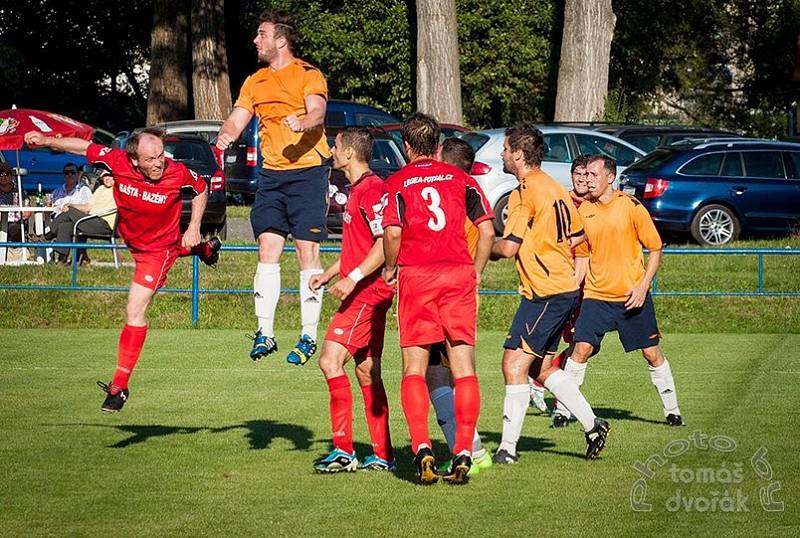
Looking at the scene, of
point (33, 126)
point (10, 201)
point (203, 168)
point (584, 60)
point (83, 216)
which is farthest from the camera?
point (584, 60)

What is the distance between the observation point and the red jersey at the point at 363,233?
9.04m

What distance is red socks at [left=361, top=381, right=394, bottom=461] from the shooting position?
30.9ft

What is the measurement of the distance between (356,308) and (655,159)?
15.4 metres

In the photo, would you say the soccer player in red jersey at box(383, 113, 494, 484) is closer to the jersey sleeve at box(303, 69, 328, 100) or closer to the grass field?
the grass field

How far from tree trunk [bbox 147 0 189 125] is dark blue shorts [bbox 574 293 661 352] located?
2753cm

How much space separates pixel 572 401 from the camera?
32.0 feet

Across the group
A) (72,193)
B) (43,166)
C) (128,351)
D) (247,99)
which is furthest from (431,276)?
(43,166)

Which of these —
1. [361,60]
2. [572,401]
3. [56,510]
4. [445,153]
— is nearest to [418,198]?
[445,153]

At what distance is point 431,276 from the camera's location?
28.8 ft

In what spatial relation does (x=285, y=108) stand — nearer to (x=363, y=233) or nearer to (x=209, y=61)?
(x=363, y=233)

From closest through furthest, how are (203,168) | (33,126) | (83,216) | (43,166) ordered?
(83,216)
(33,126)
(203,168)
(43,166)

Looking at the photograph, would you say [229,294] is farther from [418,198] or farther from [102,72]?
[102,72]

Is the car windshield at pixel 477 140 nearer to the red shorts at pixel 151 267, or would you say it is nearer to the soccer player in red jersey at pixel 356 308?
the red shorts at pixel 151 267

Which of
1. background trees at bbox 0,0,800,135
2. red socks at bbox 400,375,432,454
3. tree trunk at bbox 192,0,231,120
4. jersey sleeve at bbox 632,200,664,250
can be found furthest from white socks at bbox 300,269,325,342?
tree trunk at bbox 192,0,231,120
